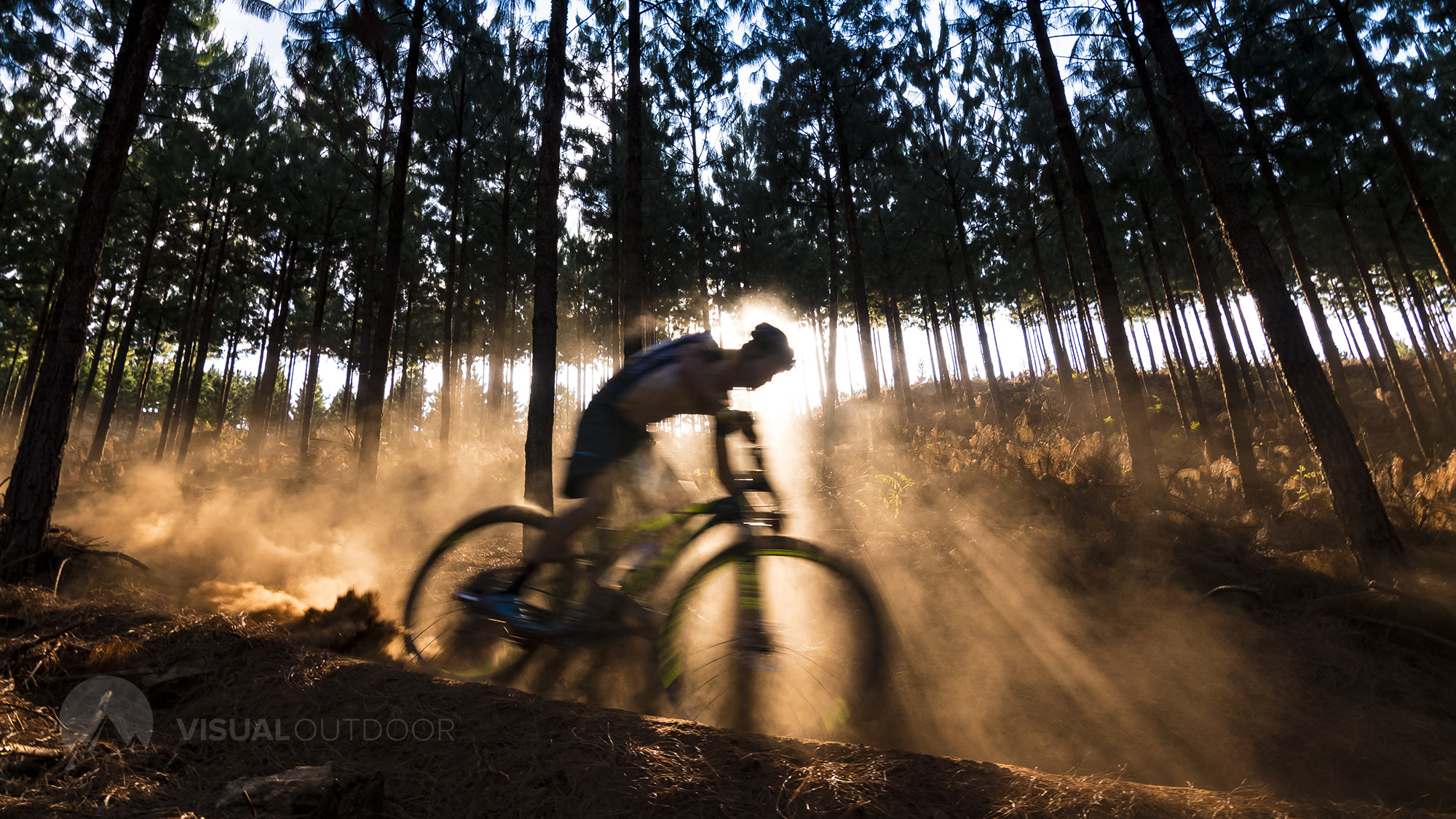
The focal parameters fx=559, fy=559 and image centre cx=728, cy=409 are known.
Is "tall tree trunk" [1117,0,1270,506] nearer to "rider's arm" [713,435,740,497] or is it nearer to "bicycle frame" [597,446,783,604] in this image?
"bicycle frame" [597,446,783,604]

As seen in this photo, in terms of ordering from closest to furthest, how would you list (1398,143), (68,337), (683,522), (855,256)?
(683,522) → (68,337) → (1398,143) → (855,256)

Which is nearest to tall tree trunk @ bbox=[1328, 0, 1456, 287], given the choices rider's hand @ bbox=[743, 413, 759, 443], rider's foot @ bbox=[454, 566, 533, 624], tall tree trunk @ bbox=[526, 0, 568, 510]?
tall tree trunk @ bbox=[526, 0, 568, 510]

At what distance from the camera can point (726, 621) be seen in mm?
2963

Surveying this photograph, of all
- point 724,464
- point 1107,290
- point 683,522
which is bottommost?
point 683,522

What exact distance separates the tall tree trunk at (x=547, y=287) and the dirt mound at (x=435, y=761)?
3.74 meters

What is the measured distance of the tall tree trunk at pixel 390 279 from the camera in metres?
9.82

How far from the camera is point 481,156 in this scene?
617 inches

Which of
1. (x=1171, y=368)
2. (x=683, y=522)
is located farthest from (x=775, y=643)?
(x=1171, y=368)

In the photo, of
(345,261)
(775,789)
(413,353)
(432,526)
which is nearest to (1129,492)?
(775,789)

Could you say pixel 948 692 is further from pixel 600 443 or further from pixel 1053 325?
pixel 1053 325

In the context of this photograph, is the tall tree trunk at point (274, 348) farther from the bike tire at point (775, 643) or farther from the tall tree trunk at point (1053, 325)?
the tall tree trunk at point (1053, 325)

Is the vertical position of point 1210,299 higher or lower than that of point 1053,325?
lower

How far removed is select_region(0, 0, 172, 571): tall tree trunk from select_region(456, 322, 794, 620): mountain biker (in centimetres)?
438

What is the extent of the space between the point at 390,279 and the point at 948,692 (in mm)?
10795
